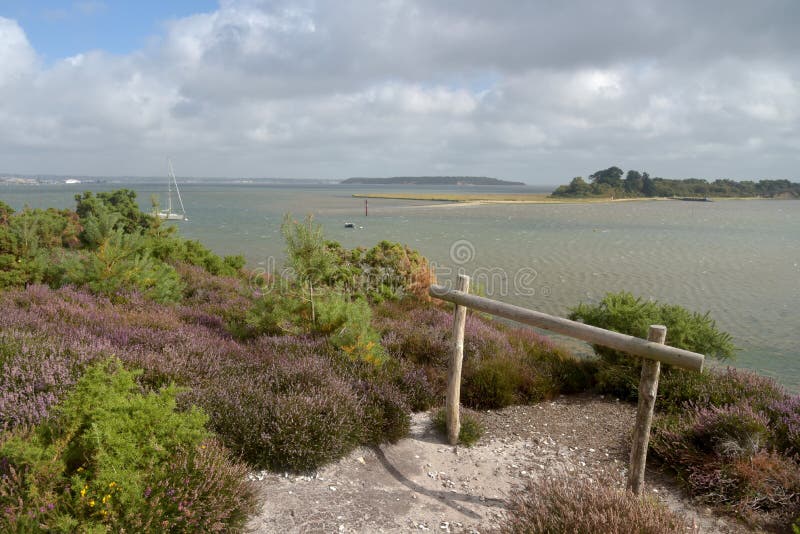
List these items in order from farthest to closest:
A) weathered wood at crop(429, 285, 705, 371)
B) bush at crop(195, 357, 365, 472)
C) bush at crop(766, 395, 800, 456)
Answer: bush at crop(766, 395, 800, 456) → bush at crop(195, 357, 365, 472) → weathered wood at crop(429, 285, 705, 371)

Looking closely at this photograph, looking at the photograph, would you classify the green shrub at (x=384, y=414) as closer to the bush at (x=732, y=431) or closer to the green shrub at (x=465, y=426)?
the green shrub at (x=465, y=426)

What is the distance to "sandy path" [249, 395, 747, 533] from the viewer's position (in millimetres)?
4312

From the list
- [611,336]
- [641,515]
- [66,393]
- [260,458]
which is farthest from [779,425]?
[66,393]

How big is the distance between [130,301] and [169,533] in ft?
20.8

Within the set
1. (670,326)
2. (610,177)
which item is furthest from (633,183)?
(670,326)

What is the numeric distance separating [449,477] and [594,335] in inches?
80.7

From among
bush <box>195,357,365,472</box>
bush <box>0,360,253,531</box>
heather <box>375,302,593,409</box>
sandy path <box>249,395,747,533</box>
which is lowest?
sandy path <box>249,395,747,533</box>

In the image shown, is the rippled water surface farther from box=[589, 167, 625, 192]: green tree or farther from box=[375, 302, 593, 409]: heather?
box=[589, 167, 625, 192]: green tree

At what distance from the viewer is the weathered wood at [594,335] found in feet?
13.4

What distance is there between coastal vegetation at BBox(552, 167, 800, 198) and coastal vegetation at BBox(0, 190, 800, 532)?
141m

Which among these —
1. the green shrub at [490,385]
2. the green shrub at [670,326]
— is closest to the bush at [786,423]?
the green shrub at [670,326]

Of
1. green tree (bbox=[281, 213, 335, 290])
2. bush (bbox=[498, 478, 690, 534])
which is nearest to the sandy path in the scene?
bush (bbox=[498, 478, 690, 534])

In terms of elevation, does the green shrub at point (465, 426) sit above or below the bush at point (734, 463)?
below

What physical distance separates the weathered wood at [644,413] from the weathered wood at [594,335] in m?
0.10
